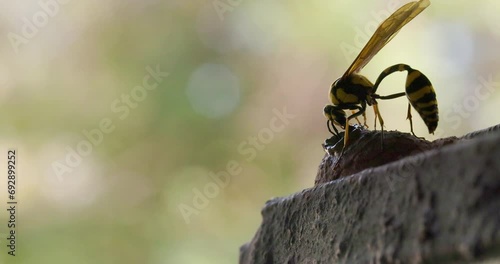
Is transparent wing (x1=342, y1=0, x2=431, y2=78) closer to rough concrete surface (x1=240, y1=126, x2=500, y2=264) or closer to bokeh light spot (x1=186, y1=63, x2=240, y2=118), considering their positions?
rough concrete surface (x1=240, y1=126, x2=500, y2=264)

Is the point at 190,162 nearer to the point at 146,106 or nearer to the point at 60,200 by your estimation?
the point at 146,106

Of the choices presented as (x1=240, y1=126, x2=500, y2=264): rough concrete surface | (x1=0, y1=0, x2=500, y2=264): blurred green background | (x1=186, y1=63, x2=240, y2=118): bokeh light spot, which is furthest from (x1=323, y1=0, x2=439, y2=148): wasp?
(x1=186, y1=63, x2=240, y2=118): bokeh light spot

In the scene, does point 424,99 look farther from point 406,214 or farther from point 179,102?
point 179,102

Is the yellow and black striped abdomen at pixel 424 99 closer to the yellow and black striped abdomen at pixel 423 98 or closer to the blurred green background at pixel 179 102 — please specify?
the yellow and black striped abdomen at pixel 423 98

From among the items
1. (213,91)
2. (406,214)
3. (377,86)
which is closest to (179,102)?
(213,91)

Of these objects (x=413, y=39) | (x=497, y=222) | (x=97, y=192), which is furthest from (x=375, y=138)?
(x=97, y=192)

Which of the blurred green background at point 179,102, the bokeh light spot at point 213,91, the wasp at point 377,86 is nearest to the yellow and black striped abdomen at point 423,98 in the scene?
the wasp at point 377,86
